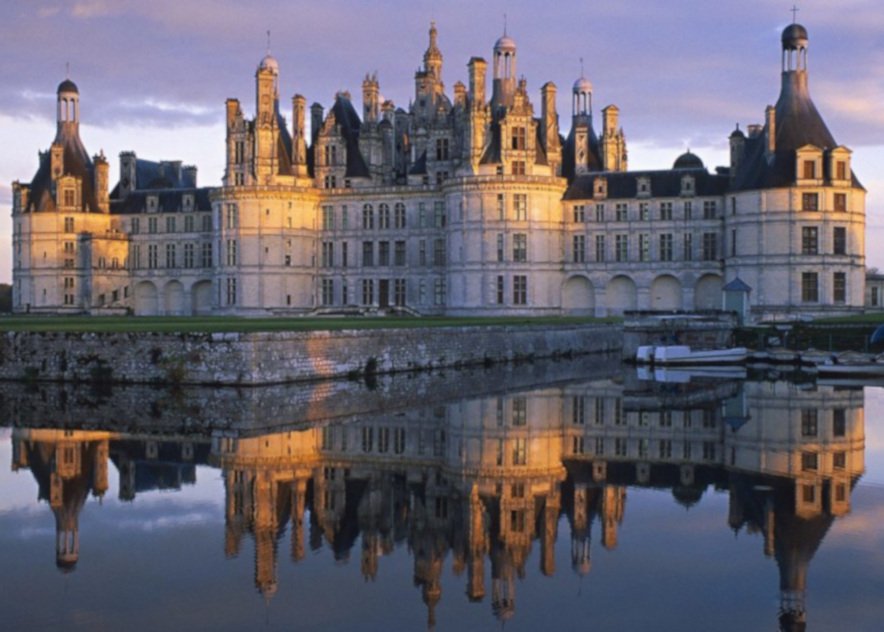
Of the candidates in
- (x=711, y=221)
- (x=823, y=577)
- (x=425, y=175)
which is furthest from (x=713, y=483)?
(x=425, y=175)

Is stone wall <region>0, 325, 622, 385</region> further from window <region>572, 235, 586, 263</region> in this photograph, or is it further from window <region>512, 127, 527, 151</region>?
window <region>572, 235, 586, 263</region>

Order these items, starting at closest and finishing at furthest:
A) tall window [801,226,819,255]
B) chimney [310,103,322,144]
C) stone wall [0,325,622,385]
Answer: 1. stone wall [0,325,622,385]
2. tall window [801,226,819,255]
3. chimney [310,103,322,144]

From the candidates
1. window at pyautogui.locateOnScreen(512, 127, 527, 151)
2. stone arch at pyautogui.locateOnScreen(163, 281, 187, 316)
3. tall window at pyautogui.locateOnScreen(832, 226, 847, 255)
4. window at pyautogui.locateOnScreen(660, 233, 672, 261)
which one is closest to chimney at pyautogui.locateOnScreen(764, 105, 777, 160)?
tall window at pyautogui.locateOnScreen(832, 226, 847, 255)

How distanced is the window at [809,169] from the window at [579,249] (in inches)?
454

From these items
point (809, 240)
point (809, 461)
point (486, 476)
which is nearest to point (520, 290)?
point (809, 240)

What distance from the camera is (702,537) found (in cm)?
1337

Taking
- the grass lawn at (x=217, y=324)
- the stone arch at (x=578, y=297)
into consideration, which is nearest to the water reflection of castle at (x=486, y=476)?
the grass lawn at (x=217, y=324)

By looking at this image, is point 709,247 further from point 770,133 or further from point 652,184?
point 770,133

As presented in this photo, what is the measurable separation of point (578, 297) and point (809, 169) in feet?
43.9

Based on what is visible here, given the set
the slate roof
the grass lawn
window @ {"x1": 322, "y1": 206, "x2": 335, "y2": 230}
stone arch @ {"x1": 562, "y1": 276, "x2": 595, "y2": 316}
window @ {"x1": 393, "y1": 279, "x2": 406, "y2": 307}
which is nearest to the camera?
the grass lawn

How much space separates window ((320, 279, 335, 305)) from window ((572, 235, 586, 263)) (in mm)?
13968

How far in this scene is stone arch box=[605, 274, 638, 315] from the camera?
59219 mm

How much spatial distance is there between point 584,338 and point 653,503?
31.1 metres

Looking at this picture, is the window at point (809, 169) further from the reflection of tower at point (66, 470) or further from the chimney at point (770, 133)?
the reflection of tower at point (66, 470)
